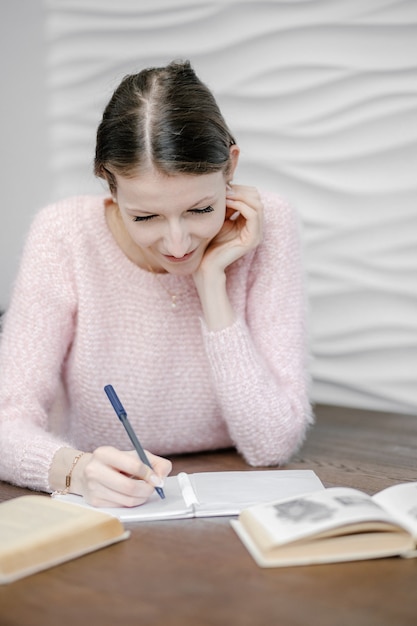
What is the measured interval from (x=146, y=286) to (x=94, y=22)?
3.99ft

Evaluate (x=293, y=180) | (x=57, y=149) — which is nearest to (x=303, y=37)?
(x=293, y=180)

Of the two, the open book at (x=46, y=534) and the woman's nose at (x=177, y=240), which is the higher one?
the woman's nose at (x=177, y=240)

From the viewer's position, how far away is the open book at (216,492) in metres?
1.21

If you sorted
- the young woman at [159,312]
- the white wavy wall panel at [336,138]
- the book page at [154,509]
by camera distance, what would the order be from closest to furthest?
the book page at [154,509], the young woman at [159,312], the white wavy wall panel at [336,138]

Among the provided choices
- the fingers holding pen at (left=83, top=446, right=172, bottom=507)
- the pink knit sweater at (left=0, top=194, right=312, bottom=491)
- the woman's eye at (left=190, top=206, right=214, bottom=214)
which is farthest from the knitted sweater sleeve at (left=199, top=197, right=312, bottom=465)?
the fingers holding pen at (left=83, top=446, right=172, bottom=507)

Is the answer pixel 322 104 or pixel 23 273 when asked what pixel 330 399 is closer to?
pixel 322 104

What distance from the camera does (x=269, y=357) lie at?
1660 mm

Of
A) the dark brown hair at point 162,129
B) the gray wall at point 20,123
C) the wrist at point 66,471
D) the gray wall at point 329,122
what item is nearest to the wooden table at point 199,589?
the wrist at point 66,471

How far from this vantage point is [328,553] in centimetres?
103

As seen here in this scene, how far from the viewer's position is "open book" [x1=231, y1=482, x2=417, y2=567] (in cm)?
103

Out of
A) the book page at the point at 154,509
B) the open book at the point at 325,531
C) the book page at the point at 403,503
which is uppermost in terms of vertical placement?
the open book at the point at 325,531

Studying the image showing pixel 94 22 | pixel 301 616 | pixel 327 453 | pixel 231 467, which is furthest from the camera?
pixel 94 22

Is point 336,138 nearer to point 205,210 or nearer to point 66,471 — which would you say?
point 205,210

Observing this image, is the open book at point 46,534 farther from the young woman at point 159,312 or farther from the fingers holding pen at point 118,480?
the young woman at point 159,312
